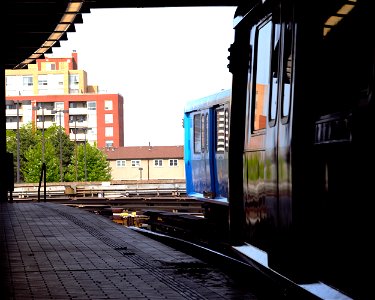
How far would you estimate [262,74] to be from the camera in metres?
8.00

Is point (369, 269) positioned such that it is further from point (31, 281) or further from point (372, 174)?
point (31, 281)

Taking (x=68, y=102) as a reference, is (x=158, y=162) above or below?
below

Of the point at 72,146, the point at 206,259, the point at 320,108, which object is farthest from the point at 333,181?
the point at 72,146

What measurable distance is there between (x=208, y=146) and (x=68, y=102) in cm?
12948

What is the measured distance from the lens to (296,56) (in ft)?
20.3

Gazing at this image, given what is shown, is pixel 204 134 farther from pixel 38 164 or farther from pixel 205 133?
pixel 38 164

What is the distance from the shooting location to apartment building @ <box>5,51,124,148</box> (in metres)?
148

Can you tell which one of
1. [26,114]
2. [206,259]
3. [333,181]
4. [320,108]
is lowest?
[206,259]

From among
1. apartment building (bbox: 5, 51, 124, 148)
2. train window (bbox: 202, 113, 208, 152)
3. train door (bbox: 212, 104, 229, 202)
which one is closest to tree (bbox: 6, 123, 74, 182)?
apartment building (bbox: 5, 51, 124, 148)

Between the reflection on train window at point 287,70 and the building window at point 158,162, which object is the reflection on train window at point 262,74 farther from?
the building window at point 158,162

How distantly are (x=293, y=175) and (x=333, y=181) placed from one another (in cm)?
71

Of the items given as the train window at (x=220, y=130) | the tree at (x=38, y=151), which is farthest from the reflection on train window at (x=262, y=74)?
the tree at (x=38, y=151)

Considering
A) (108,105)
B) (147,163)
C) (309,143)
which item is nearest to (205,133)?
(309,143)

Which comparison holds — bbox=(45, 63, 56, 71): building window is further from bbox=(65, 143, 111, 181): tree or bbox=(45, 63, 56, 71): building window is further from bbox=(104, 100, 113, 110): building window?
bbox=(65, 143, 111, 181): tree
